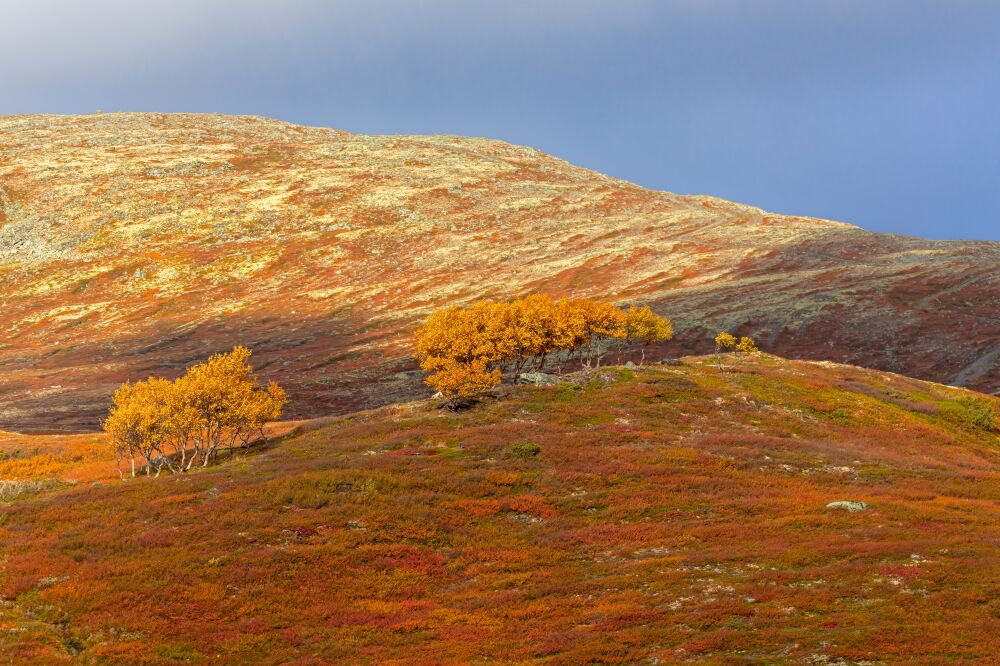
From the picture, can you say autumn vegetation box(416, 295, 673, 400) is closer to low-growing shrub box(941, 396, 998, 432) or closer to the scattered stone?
low-growing shrub box(941, 396, 998, 432)

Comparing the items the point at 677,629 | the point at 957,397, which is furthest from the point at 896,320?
the point at 677,629

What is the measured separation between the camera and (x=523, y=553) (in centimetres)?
3303

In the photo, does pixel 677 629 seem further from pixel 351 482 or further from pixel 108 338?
pixel 108 338

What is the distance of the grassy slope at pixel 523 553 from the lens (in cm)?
2278

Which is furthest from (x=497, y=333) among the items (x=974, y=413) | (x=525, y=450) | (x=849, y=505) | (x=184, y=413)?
(x=974, y=413)

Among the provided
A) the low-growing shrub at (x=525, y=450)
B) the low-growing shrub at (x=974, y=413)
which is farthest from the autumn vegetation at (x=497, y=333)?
the low-growing shrub at (x=974, y=413)

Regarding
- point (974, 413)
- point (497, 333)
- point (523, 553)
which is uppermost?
point (497, 333)

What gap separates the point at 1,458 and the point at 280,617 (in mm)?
65313

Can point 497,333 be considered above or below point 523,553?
above

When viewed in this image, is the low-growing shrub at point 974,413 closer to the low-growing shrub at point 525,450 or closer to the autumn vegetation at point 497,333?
the autumn vegetation at point 497,333

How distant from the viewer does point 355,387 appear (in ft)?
388

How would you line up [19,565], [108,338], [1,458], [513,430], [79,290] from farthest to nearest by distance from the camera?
[79,290]
[108,338]
[1,458]
[513,430]
[19,565]

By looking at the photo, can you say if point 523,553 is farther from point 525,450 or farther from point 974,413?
point 974,413

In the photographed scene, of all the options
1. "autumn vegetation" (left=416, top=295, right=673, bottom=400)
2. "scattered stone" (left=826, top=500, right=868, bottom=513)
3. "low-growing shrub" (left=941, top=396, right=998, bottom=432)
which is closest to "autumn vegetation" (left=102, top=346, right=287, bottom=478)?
"autumn vegetation" (left=416, top=295, right=673, bottom=400)
